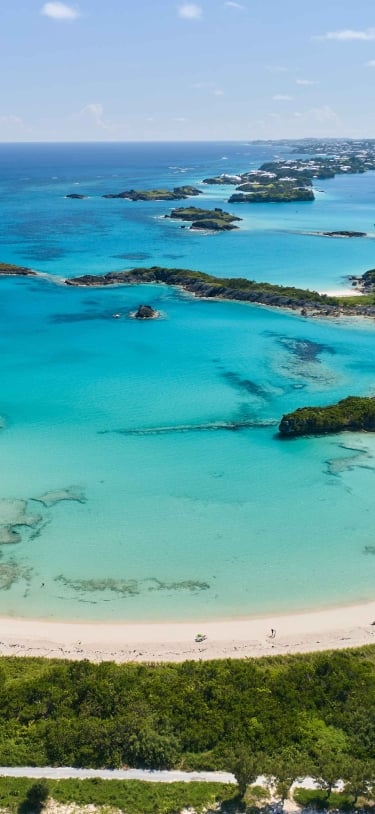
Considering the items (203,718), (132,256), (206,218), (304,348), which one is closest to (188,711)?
(203,718)

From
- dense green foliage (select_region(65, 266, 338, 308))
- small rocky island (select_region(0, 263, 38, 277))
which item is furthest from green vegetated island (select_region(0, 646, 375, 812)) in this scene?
small rocky island (select_region(0, 263, 38, 277))

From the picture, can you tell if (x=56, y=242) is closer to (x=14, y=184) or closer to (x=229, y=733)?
(x=229, y=733)

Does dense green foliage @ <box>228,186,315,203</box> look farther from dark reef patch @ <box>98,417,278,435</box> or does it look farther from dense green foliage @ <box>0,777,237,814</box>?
dense green foliage @ <box>0,777,237,814</box>

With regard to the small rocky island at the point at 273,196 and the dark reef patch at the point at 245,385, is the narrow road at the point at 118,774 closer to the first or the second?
the dark reef patch at the point at 245,385

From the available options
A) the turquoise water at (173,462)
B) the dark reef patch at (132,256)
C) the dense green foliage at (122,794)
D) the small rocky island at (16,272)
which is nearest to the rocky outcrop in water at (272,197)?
→ the dark reef patch at (132,256)

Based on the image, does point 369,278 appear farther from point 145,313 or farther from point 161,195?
point 161,195

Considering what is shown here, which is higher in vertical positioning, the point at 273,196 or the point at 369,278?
the point at 273,196

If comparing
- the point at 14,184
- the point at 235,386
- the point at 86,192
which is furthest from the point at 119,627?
the point at 14,184
